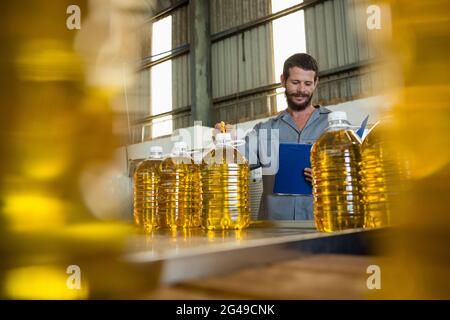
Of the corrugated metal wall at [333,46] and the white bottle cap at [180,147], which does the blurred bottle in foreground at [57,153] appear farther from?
the corrugated metal wall at [333,46]

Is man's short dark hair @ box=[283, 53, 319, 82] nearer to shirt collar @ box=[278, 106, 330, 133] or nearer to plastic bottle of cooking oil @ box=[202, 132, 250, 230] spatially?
shirt collar @ box=[278, 106, 330, 133]

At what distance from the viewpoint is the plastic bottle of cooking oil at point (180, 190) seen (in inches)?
49.8

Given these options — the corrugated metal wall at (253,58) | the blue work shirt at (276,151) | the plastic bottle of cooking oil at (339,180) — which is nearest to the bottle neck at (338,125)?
the plastic bottle of cooking oil at (339,180)

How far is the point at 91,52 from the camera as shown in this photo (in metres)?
0.26

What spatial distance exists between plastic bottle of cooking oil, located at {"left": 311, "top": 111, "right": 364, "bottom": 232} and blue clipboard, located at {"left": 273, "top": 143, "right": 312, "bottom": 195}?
1.44 feet

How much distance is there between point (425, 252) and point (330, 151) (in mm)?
685

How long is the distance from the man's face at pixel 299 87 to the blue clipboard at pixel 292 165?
767mm

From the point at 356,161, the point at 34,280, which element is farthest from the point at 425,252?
the point at 356,161

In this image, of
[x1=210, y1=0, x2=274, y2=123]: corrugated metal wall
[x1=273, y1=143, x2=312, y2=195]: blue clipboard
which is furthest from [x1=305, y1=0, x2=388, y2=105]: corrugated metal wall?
[x1=273, y1=143, x2=312, y2=195]: blue clipboard

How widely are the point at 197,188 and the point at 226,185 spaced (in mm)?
110

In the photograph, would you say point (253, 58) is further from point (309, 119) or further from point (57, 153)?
point (57, 153)

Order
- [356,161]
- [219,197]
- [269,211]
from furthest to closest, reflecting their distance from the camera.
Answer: [269,211] < [219,197] < [356,161]

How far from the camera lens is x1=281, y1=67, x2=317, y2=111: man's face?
6.87 ft
